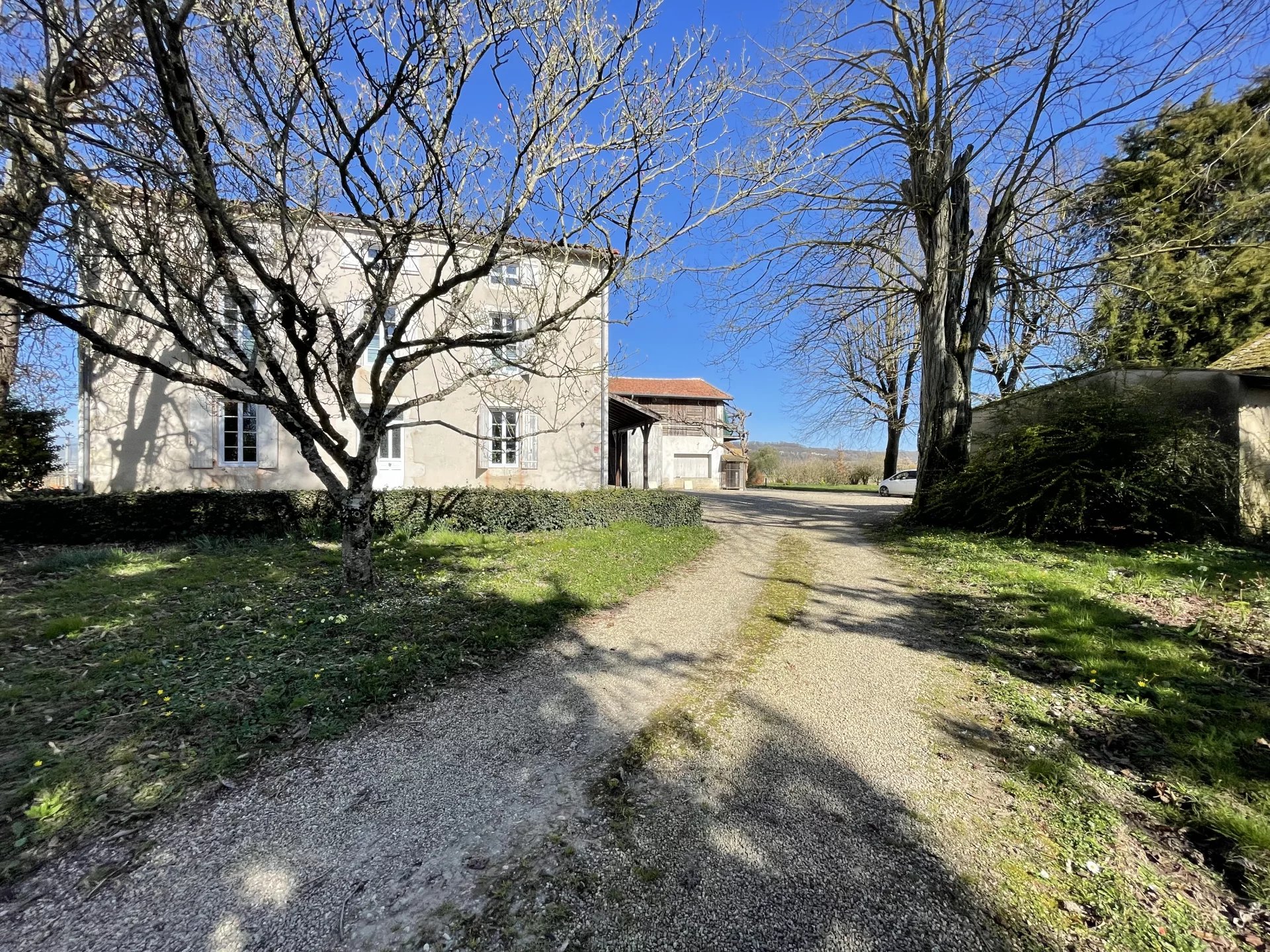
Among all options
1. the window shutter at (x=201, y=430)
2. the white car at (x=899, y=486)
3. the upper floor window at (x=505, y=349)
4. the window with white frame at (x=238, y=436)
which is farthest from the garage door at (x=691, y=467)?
the upper floor window at (x=505, y=349)

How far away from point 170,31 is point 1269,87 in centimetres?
1700

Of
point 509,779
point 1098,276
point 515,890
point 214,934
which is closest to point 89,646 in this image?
point 214,934

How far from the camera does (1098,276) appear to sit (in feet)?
34.9

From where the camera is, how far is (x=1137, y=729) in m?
3.00

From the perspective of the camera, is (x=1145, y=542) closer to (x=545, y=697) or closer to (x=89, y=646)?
(x=545, y=697)

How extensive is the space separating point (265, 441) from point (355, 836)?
1400 cm

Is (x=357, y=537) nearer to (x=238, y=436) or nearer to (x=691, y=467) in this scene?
(x=238, y=436)

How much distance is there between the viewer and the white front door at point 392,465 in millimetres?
13656

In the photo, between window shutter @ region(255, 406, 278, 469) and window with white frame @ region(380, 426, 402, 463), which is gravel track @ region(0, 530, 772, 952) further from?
window shutter @ region(255, 406, 278, 469)

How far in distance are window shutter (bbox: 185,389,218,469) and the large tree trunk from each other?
10.6 metres

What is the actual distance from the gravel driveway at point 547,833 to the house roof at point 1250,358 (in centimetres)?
988

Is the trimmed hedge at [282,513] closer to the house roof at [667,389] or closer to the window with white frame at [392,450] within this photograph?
the window with white frame at [392,450]

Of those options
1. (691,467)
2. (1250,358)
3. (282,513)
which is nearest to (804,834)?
(282,513)

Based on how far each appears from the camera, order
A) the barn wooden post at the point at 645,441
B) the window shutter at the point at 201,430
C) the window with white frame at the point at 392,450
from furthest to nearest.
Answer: the barn wooden post at the point at 645,441 → the window with white frame at the point at 392,450 → the window shutter at the point at 201,430
